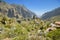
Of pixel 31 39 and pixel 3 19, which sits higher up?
pixel 3 19

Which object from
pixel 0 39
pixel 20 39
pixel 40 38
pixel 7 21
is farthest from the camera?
pixel 7 21

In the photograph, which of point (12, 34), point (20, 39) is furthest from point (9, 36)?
point (20, 39)

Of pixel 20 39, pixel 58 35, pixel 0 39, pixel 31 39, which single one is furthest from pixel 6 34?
pixel 58 35

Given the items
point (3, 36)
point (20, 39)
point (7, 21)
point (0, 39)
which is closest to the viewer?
point (20, 39)

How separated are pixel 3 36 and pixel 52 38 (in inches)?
250

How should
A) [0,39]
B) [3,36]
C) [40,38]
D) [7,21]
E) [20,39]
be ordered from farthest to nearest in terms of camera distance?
[7,21] → [3,36] → [0,39] → [20,39] → [40,38]

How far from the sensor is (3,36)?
1983 cm

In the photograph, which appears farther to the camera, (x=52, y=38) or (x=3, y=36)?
(x=3, y=36)

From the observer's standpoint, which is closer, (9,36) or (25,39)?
(25,39)

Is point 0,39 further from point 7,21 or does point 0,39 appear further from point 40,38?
point 7,21

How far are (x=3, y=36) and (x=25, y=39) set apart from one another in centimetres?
429

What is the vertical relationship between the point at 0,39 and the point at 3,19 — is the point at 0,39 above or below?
below

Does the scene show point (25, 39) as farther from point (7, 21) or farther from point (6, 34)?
point (7, 21)

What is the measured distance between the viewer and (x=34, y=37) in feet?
53.2
